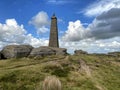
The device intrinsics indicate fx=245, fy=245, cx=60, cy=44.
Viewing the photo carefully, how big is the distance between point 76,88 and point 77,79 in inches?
253

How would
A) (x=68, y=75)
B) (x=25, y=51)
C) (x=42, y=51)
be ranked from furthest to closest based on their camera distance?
1. (x=25, y=51)
2. (x=42, y=51)
3. (x=68, y=75)

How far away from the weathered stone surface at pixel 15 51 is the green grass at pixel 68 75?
10696 mm

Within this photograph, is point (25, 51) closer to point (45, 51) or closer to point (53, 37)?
point (45, 51)

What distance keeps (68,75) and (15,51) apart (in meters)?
34.3

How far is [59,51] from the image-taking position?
99750mm

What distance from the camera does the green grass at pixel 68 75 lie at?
58900 mm

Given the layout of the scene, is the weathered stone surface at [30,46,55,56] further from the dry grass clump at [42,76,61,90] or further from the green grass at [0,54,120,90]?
the dry grass clump at [42,76,61,90]

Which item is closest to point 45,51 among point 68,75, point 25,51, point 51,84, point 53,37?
point 25,51

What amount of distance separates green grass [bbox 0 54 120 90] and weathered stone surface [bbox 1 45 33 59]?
10696 millimetres

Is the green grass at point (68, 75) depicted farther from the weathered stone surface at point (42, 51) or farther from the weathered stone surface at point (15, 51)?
the weathered stone surface at point (42, 51)

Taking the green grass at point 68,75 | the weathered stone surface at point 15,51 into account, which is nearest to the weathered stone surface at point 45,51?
the weathered stone surface at point 15,51

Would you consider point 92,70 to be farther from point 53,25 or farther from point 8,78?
point 53,25

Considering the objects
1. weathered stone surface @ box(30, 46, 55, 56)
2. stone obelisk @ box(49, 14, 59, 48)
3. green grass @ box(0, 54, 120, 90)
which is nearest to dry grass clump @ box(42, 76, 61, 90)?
green grass @ box(0, 54, 120, 90)

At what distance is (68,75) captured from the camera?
216ft
